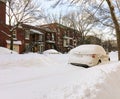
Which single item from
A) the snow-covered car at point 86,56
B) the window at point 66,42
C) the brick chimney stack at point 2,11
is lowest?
the snow-covered car at point 86,56

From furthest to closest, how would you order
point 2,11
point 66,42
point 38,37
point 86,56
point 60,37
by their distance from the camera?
point 66,42 → point 60,37 → point 38,37 → point 2,11 → point 86,56

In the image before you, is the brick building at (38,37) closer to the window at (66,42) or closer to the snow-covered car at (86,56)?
the window at (66,42)

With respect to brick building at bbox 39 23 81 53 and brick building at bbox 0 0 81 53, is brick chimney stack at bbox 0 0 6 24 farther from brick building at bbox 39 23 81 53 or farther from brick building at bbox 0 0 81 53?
brick building at bbox 39 23 81 53

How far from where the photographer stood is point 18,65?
1252 centimetres

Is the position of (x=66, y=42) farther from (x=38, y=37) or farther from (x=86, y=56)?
(x=86, y=56)

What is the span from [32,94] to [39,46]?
51638mm

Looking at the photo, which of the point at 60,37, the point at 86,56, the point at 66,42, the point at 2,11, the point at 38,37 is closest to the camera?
the point at 86,56

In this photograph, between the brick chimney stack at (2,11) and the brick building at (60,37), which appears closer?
the brick chimney stack at (2,11)

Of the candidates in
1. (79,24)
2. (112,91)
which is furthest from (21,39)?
(112,91)

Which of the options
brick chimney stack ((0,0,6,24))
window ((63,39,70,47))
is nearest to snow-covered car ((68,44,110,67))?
brick chimney stack ((0,0,6,24))

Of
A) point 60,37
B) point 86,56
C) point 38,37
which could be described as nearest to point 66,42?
point 60,37

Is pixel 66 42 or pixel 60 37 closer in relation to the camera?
pixel 60 37

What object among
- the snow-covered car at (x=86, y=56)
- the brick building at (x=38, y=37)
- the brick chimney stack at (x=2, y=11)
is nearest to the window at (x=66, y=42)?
the brick building at (x=38, y=37)

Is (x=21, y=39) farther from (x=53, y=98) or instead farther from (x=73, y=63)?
(x=53, y=98)
